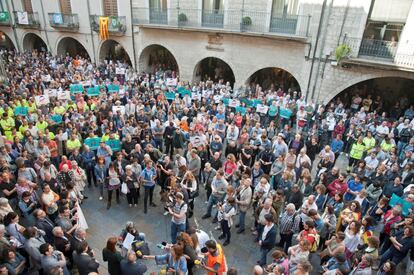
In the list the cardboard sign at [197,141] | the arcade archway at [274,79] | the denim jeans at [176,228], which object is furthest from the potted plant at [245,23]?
the denim jeans at [176,228]

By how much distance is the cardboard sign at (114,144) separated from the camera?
9.29m

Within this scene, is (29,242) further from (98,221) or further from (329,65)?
(329,65)

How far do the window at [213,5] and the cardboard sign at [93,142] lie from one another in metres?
12.1

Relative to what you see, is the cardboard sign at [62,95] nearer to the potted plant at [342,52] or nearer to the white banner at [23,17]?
the potted plant at [342,52]

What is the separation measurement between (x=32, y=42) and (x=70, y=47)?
16.8 feet

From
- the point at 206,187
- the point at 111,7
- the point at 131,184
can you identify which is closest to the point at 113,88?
the point at 131,184

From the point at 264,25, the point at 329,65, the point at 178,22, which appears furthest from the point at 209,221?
→ the point at 178,22

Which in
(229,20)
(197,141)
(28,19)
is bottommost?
(197,141)

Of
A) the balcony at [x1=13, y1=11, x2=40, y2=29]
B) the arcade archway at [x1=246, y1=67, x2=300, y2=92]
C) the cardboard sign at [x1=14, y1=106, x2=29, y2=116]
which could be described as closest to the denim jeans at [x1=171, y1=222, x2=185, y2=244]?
the cardboard sign at [x1=14, y1=106, x2=29, y2=116]

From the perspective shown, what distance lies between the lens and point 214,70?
21.3m

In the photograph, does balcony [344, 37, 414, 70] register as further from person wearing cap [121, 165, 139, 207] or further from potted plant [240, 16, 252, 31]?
person wearing cap [121, 165, 139, 207]

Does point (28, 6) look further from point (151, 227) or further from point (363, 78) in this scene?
point (363, 78)

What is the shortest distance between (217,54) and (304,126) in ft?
27.1

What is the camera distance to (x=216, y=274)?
511cm
